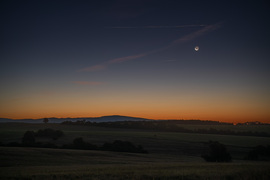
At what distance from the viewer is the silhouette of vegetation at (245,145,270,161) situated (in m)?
52.8

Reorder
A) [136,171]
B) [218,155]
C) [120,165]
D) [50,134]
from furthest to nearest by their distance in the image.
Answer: [50,134] < [218,155] < [120,165] < [136,171]

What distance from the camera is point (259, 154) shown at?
181 ft

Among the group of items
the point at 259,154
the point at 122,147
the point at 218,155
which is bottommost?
the point at 259,154

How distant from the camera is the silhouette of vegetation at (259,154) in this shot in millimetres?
52816

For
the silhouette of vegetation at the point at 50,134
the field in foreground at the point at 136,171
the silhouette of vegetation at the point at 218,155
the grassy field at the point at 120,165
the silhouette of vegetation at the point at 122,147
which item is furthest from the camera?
the silhouette of vegetation at the point at 50,134

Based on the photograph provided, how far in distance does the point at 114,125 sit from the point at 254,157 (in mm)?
93012

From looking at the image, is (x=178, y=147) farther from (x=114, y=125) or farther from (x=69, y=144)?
(x=114, y=125)

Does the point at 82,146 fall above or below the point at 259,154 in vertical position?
above

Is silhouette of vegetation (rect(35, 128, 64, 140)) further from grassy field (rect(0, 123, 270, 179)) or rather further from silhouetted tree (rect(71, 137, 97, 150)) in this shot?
silhouetted tree (rect(71, 137, 97, 150))

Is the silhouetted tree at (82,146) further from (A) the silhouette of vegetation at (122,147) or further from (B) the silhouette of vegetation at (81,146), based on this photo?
(A) the silhouette of vegetation at (122,147)

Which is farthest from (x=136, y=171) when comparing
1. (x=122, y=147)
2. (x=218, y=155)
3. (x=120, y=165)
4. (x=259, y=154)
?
(x=259, y=154)

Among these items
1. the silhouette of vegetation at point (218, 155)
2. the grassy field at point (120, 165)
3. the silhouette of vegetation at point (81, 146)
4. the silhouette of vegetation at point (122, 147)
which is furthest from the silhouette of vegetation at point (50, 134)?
the silhouette of vegetation at point (218, 155)

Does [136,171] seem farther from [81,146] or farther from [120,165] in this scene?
[81,146]

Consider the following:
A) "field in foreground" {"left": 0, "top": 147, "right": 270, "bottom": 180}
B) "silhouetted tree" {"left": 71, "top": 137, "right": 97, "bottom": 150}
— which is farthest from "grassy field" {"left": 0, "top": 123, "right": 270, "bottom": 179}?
"silhouetted tree" {"left": 71, "top": 137, "right": 97, "bottom": 150}
